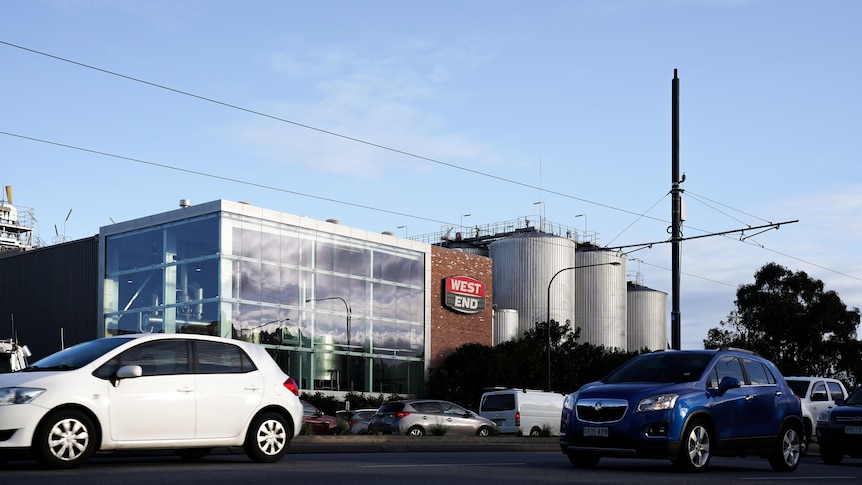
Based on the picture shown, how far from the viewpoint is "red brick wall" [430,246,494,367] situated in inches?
2530

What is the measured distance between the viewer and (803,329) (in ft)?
262

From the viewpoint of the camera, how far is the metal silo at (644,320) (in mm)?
94500

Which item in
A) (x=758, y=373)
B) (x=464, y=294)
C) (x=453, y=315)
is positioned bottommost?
(x=758, y=373)

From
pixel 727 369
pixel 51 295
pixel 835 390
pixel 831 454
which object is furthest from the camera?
pixel 51 295

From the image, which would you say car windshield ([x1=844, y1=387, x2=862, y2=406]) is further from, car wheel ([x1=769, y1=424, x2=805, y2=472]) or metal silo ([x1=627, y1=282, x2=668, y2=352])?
metal silo ([x1=627, y1=282, x2=668, y2=352])

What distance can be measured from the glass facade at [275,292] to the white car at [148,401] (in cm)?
3720

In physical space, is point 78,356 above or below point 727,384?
above

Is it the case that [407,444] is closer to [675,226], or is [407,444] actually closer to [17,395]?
[675,226]

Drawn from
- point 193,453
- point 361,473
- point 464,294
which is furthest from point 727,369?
point 464,294

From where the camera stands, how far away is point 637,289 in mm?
96250

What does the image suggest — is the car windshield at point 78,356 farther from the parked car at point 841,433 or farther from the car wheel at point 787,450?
the parked car at point 841,433

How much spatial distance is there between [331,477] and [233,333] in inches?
1593

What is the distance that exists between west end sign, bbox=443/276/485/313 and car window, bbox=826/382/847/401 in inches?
1466

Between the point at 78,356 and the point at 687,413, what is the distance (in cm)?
738
